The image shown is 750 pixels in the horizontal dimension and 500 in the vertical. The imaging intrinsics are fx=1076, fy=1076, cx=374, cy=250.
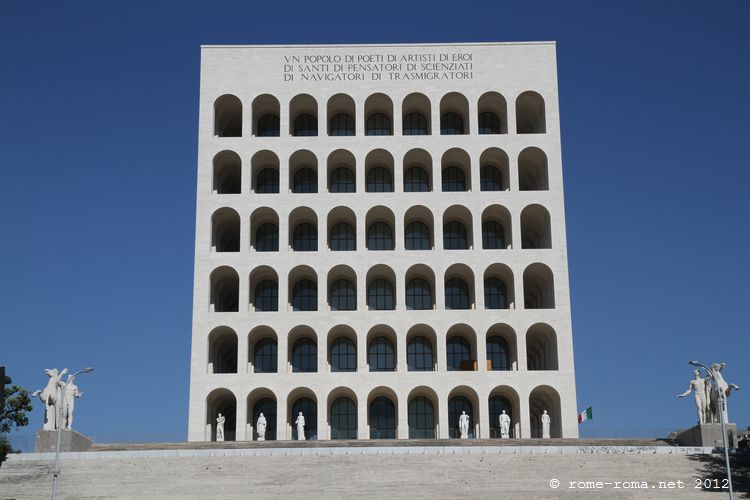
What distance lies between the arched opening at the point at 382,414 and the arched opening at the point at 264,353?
238 inches

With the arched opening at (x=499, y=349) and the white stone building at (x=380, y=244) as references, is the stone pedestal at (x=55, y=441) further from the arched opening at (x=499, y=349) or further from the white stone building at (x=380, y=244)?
the arched opening at (x=499, y=349)

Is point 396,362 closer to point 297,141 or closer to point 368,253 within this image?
point 368,253

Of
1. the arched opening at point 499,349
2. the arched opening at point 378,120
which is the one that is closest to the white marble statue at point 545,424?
the arched opening at point 499,349

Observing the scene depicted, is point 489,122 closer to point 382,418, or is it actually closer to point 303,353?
point 303,353

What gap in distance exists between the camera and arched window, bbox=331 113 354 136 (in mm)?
67000

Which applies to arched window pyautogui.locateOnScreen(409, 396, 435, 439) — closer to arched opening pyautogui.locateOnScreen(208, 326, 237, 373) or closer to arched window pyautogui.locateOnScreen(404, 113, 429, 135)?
arched opening pyautogui.locateOnScreen(208, 326, 237, 373)

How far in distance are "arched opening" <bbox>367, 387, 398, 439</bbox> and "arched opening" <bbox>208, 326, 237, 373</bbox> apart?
29.0 ft

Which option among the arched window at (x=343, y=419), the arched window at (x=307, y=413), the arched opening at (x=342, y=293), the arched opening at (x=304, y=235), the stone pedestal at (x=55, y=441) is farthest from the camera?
the arched opening at (x=304, y=235)

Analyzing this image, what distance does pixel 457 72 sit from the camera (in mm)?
65250

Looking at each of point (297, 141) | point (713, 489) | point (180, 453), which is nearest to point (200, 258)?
point (297, 141)

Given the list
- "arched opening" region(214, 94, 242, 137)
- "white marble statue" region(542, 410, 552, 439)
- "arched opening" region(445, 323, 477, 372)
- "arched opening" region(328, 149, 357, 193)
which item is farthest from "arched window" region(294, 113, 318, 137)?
"white marble statue" region(542, 410, 552, 439)

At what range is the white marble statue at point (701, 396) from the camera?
161ft

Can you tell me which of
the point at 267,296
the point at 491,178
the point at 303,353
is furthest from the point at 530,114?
the point at 303,353

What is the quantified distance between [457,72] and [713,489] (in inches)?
1298
